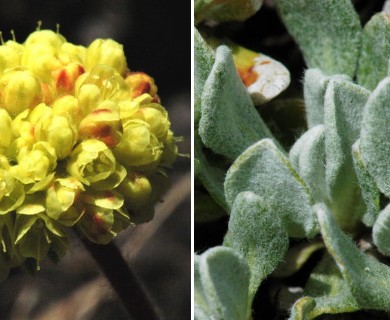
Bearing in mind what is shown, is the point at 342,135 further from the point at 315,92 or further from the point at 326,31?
the point at 326,31

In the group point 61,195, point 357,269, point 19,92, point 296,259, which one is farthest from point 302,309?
point 19,92

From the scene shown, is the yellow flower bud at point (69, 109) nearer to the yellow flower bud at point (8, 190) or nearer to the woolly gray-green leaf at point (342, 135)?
the yellow flower bud at point (8, 190)

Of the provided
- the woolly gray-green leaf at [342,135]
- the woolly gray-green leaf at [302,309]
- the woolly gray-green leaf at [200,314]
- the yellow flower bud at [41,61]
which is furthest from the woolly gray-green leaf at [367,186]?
the yellow flower bud at [41,61]

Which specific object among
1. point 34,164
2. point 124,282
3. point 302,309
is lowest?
point 124,282

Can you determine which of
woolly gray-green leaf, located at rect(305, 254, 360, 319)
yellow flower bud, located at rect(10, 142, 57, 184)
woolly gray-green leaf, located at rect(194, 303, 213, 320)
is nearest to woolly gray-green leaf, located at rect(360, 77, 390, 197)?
woolly gray-green leaf, located at rect(305, 254, 360, 319)

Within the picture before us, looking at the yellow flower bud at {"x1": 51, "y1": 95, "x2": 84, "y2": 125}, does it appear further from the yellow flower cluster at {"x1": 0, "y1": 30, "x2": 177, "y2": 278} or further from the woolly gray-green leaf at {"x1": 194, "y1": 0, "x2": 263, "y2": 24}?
the woolly gray-green leaf at {"x1": 194, "y1": 0, "x2": 263, "y2": 24}

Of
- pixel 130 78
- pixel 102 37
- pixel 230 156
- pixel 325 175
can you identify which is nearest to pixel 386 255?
pixel 325 175
